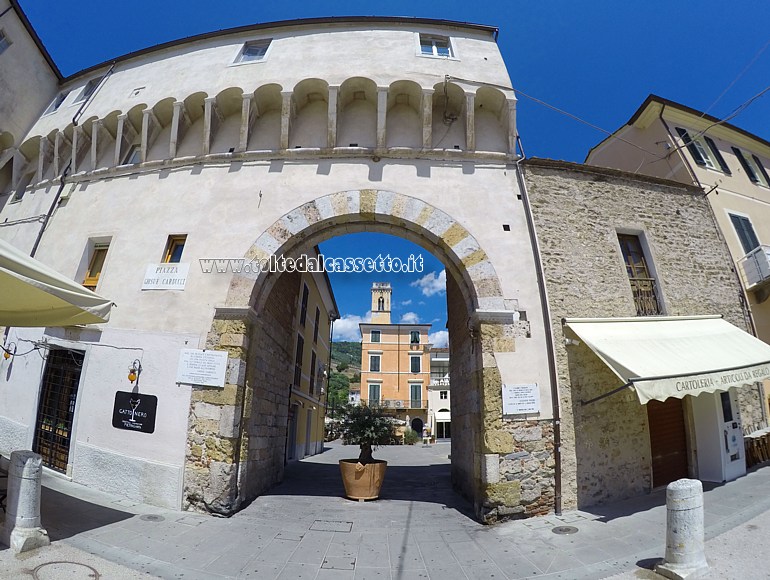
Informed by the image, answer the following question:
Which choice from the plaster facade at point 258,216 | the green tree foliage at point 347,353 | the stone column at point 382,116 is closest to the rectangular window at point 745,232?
the plaster facade at point 258,216

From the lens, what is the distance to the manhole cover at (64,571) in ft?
12.4

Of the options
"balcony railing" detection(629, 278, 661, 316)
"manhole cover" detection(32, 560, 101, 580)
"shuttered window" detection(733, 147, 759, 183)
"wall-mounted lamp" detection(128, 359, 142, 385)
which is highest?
"shuttered window" detection(733, 147, 759, 183)

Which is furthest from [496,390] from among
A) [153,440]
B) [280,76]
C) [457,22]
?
[457,22]

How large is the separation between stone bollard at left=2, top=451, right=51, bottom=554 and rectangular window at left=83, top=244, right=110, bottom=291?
5.24 metres

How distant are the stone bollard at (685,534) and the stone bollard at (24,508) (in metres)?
7.13

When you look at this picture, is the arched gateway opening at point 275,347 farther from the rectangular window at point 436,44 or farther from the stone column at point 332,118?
the rectangular window at point 436,44

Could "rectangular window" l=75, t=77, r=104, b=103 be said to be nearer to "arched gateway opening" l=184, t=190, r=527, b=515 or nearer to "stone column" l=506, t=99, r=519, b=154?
"arched gateway opening" l=184, t=190, r=527, b=515

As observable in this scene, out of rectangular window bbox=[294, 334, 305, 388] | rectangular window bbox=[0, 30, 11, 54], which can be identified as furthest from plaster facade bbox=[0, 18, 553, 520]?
rectangular window bbox=[294, 334, 305, 388]

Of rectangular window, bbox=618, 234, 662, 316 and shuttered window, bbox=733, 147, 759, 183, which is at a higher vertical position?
shuttered window, bbox=733, 147, 759, 183

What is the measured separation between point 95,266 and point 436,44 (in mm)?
10561

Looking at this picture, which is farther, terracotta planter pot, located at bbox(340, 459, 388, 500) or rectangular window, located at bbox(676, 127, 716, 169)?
rectangular window, located at bbox(676, 127, 716, 169)

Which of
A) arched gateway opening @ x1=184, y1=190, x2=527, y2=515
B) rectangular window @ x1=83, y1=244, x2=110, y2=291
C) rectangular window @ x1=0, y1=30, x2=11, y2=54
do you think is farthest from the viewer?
rectangular window @ x1=0, y1=30, x2=11, y2=54

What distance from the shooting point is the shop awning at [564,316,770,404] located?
242 inches

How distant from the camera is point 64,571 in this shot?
12.9ft
